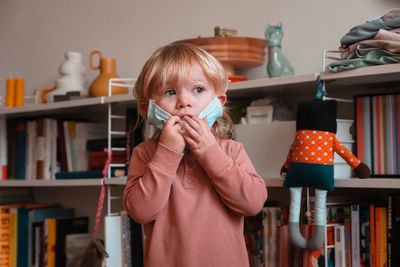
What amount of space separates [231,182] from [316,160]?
0.40m

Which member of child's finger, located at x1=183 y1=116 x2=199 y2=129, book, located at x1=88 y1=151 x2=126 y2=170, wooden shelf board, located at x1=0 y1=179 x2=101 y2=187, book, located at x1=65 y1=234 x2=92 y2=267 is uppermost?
child's finger, located at x1=183 y1=116 x2=199 y2=129

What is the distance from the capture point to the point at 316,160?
1354 millimetres

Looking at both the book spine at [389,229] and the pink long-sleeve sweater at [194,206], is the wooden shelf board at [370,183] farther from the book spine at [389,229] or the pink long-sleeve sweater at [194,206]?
the pink long-sleeve sweater at [194,206]

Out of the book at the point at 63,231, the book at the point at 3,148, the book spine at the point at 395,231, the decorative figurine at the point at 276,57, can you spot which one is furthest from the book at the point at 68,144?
the book spine at the point at 395,231

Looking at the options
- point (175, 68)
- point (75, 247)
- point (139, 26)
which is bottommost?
point (75, 247)

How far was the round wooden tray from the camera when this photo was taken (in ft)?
5.72

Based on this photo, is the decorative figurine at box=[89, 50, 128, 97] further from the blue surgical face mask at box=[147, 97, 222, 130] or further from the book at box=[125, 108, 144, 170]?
the blue surgical face mask at box=[147, 97, 222, 130]

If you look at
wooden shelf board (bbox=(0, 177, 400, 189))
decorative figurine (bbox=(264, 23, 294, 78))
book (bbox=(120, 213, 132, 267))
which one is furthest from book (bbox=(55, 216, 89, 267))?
decorative figurine (bbox=(264, 23, 294, 78))

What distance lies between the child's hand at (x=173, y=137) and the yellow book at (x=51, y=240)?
4.30ft

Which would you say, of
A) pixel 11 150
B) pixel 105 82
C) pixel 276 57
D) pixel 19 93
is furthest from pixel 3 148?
pixel 276 57

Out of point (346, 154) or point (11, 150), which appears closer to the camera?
point (346, 154)

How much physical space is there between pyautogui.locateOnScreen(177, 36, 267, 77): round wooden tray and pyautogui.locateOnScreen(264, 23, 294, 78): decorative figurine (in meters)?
0.06

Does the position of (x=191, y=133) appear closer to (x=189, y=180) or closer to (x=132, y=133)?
(x=189, y=180)

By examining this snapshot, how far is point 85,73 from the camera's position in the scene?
97.3 inches
